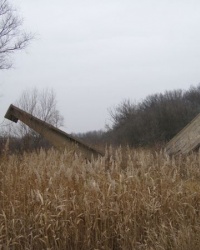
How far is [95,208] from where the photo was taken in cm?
461

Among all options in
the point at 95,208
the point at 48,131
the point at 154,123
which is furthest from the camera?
the point at 154,123

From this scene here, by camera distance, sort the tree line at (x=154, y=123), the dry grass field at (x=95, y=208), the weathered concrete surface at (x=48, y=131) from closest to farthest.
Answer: the dry grass field at (x=95, y=208) → the weathered concrete surface at (x=48, y=131) → the tree line at (x=154, y=123)

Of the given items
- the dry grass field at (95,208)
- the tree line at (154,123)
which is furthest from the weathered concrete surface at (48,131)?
the tree line at (154,123)

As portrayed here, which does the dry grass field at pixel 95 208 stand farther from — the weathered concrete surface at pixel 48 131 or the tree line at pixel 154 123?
the tree line at pixel 154 123

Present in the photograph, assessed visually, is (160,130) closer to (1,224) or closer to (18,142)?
(18,142)

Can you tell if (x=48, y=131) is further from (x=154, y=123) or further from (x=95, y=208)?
(x=154, y=123)

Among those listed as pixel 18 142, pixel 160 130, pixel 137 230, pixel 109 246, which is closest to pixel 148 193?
pixel 137 230

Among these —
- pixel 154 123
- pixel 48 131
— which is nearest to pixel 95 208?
pixel 48 131

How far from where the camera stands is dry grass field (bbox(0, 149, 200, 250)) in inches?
168

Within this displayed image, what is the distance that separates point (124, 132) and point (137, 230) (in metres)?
34.3

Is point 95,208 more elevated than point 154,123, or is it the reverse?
point 154,123

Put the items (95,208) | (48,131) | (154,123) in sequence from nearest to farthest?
(95,208)
(48,131)
(154,123)

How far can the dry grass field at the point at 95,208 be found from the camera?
428 cm

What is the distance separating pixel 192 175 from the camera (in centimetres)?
624
